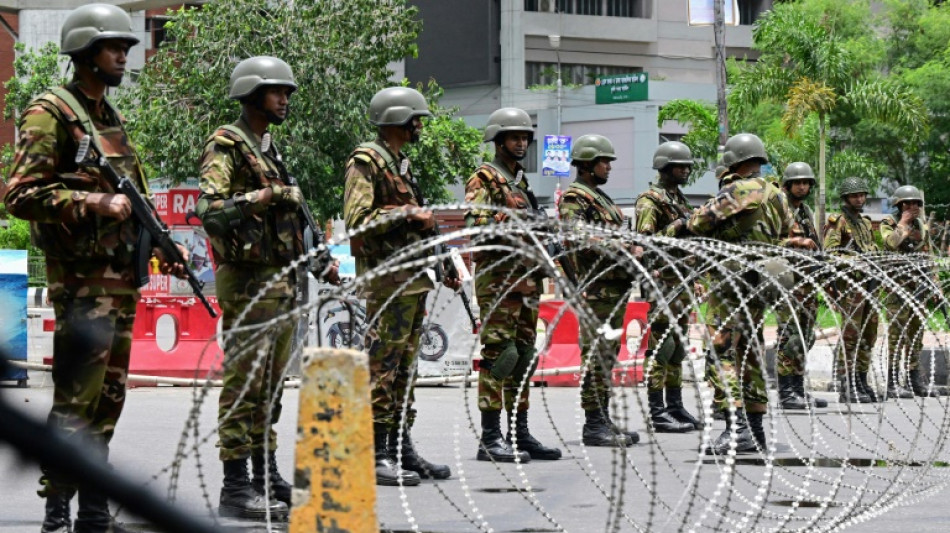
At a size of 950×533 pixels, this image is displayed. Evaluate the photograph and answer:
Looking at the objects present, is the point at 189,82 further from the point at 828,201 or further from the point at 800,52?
the point at 828,201

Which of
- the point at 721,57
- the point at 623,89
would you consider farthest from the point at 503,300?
the point at 623,89

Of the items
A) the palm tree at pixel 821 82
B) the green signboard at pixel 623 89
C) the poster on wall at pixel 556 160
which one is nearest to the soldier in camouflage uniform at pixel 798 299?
the palm tree at pixel 821 82

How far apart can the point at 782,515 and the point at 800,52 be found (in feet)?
73.4

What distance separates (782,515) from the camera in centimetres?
641

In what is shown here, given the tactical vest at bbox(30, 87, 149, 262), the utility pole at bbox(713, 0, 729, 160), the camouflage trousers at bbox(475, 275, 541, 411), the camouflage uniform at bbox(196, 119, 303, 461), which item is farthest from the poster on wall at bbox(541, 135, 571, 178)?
the tactical vest at bbox(30, 87, 149, 262)


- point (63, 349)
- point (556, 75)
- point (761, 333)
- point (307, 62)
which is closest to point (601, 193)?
point (761, 333)

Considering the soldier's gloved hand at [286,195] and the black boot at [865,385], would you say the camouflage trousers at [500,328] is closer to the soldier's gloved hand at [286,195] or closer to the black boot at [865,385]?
the soldier's gloved hand at [286,195]

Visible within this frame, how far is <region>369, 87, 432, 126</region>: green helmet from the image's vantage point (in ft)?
24.5

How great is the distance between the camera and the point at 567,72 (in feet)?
175

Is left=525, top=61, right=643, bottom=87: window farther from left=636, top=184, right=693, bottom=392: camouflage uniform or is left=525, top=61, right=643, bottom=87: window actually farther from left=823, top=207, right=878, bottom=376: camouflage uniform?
left=636, top=184, right=693, bottom=392: camouflage uniform

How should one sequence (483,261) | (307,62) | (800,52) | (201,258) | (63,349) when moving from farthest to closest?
(800,52)
(307,62)
(201,258)
(483,261)
(63,349)

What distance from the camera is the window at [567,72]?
52.4 meters

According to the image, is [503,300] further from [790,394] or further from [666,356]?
[790,394]

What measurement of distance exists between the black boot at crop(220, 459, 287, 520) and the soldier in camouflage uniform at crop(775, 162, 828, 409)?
6076 mm
